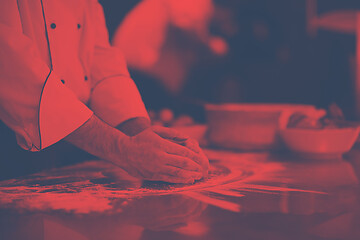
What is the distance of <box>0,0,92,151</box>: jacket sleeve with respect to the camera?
2.57 ft

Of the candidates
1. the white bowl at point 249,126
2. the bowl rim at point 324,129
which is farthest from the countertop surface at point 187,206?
the white bowl at point 249,126

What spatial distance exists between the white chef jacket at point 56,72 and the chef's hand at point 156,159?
111 millimetres

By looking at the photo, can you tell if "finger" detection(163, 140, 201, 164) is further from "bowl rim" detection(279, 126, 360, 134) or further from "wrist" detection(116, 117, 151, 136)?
"bowl rim" detection(279, 126, 360, 134)

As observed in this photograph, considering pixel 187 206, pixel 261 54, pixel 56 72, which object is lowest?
pixel 187 206

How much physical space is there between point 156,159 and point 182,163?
0.17 ft

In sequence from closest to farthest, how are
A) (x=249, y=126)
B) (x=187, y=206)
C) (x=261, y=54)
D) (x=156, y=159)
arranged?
(x=187, y=206) < (x=156, y=159) < (x=249, y=126) < (x=261, y=54)

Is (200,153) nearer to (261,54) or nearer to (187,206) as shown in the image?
(187,206)

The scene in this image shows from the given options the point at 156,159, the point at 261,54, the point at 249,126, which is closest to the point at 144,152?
the point at 156,159

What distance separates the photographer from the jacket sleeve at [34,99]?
785mm

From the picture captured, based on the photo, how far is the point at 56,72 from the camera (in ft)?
3.36

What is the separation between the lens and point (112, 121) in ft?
3.48

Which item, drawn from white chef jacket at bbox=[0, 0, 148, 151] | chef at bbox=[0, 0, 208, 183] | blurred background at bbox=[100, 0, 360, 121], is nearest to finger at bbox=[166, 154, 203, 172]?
chef at bbox=[0, 0, 208, 183]

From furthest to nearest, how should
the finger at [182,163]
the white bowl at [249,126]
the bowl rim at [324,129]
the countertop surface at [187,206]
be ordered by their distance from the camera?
the white bowl at [249,126], the bowl rim at [324,129], the finger at [182,163], the countertop surface at [187,206]

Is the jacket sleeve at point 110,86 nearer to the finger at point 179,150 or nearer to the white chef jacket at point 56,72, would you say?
the white chef jacket at point 56,72
